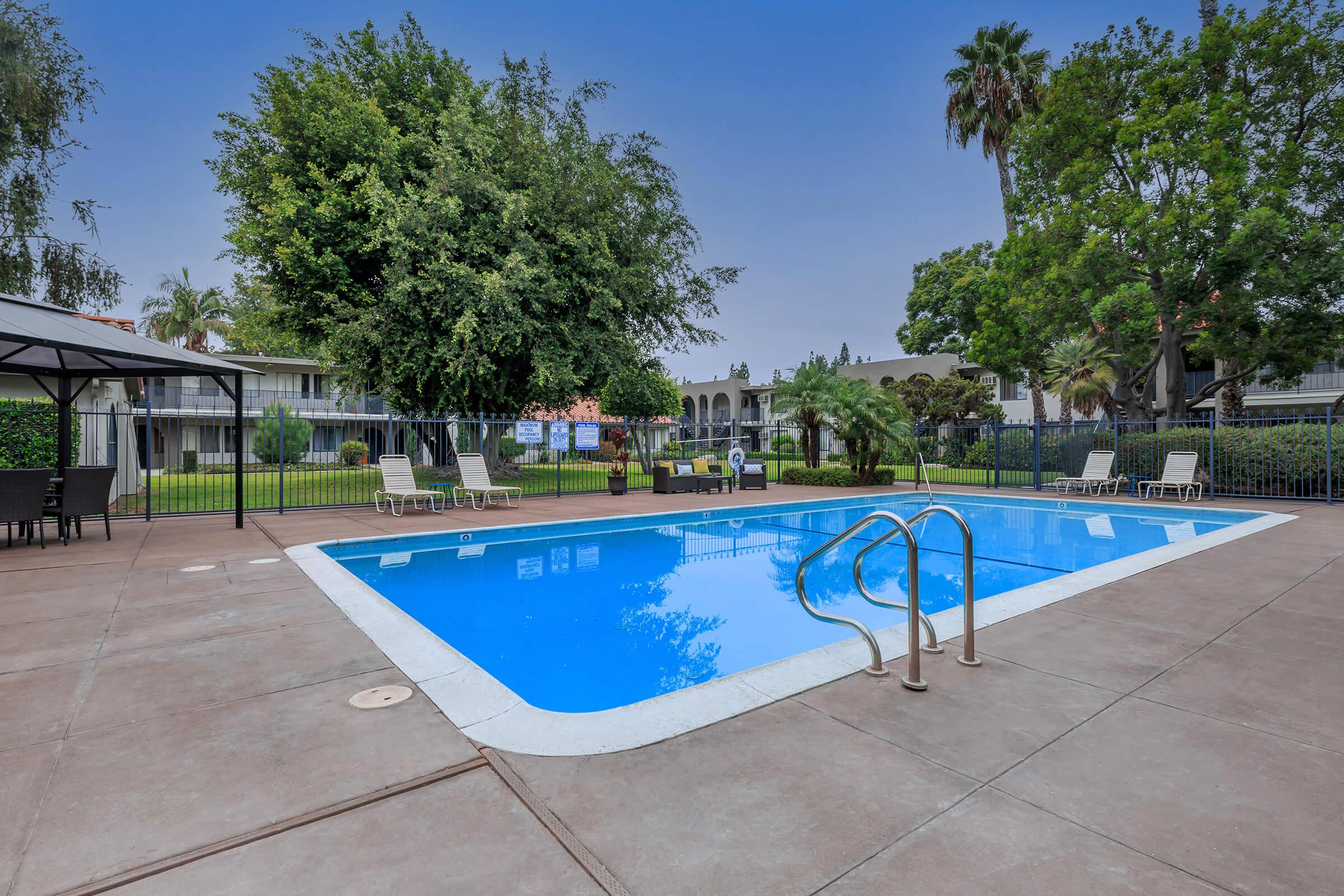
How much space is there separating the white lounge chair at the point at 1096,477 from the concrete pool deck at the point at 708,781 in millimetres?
13263

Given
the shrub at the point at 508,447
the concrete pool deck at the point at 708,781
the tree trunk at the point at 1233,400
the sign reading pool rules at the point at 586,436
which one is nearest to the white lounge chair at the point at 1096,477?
the tree trunk at the point at 1233,400

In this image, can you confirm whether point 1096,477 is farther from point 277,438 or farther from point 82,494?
point 277,438

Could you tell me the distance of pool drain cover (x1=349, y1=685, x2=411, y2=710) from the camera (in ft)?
10.00

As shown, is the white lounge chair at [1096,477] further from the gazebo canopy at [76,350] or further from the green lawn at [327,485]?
the gazebo canopy at [76,350]

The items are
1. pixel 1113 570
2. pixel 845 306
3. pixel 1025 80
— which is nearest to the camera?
pixel 1113 570

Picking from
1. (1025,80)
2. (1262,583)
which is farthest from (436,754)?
(1025,80)

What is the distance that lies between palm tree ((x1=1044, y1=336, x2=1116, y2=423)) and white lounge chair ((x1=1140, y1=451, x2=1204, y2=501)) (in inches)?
328

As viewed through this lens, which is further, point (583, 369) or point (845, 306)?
point (845, 306)

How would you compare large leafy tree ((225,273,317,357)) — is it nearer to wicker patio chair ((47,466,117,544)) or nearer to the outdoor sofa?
wicker patio chair ((47,466,117,544))

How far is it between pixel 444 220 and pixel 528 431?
5524 mm

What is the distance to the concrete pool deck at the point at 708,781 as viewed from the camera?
6.00 ft

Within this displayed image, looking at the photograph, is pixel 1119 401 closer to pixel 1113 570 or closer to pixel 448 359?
pixel 1113 570

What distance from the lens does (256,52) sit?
15.8 m

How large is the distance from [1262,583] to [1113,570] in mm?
1142
